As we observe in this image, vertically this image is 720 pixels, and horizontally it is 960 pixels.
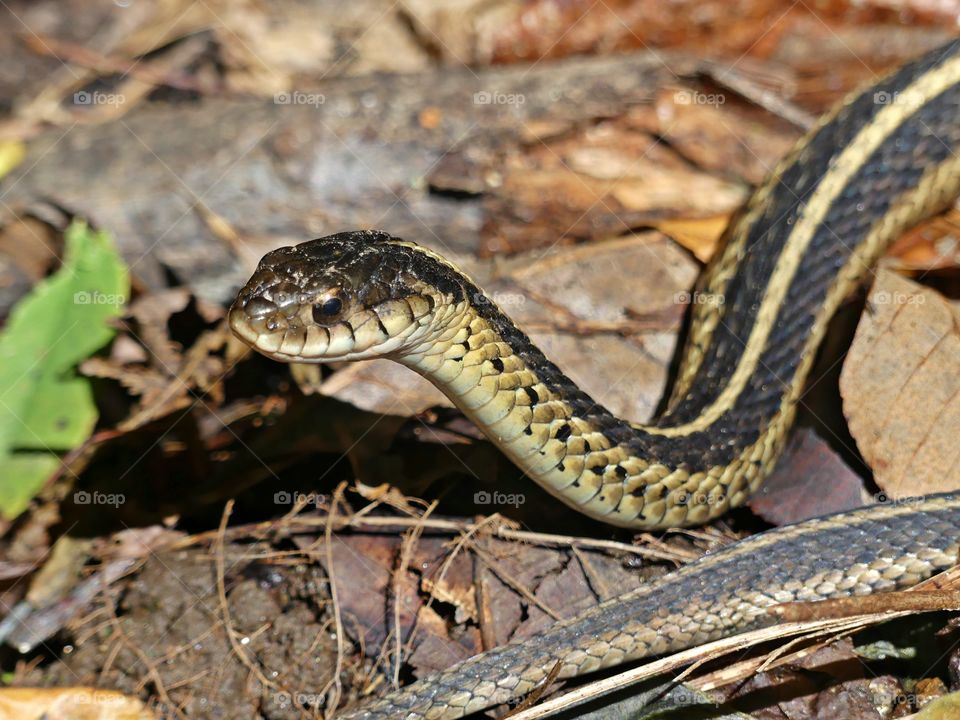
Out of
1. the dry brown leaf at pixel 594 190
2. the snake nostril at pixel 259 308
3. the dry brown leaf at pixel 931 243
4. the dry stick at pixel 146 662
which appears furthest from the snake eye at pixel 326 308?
the dry brown leaf at pixel 931 243

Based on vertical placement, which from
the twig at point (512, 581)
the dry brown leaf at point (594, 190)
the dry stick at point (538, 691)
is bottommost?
the dry stick at point (538, 691)

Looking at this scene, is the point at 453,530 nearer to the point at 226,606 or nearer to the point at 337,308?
the point at 226,606

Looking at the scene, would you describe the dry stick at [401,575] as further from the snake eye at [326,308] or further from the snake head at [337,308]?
the snake eye at [326,308]

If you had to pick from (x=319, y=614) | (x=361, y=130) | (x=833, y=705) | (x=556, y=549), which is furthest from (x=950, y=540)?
(x=361, y=130)

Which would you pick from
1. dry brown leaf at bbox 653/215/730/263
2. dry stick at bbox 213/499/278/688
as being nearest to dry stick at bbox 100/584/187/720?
dry stick at bbox 213/499/278/688

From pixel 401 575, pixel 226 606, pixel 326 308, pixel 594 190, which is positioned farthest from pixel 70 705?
pixel 594 190

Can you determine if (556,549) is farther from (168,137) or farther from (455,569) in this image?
(168,137)

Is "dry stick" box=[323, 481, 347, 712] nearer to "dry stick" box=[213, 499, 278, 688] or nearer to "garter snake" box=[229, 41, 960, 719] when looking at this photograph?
"dry stick" box=[213, 499, 278, 688]

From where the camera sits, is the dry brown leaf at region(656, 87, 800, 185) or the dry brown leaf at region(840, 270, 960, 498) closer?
the dry brown leaf at region(840, 270, 960, 498)
